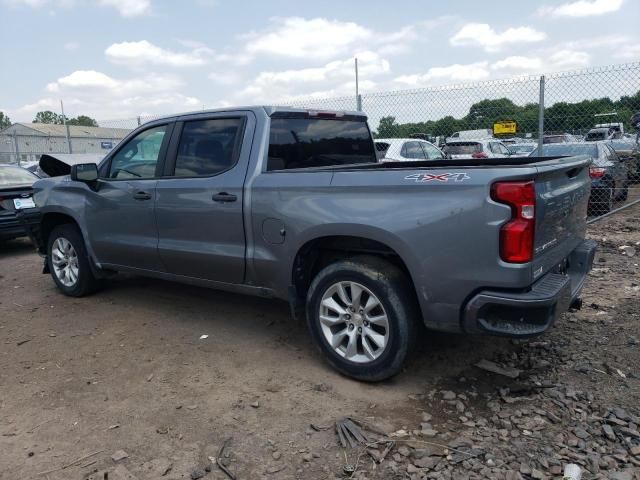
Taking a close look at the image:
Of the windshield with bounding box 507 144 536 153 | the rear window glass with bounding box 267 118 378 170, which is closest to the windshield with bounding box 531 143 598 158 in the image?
the windshield with bounding box 507 144 536 153

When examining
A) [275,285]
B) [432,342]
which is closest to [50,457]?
[275,285]

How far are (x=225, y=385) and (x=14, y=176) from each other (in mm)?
7046

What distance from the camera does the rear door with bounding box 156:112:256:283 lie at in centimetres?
399

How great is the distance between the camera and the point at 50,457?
285 cm

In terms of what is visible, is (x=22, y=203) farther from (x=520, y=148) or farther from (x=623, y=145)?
(x=623, y=145)

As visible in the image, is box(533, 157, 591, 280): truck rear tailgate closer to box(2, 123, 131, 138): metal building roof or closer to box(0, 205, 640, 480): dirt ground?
box(0, 205, 640, 480): dirt ground

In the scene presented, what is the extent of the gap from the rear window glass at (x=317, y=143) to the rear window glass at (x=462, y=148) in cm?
965

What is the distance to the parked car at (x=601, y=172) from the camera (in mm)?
9344

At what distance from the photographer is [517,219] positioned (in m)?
2.81

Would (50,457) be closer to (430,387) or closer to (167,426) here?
(167,426)

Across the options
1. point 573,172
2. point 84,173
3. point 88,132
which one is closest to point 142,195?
point 84,173

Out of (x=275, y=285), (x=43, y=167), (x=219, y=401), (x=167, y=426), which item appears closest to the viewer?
(x=167, y=426)

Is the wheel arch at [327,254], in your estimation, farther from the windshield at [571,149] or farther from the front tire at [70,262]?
the windshield at [571,149]

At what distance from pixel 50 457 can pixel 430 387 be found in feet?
7.60
